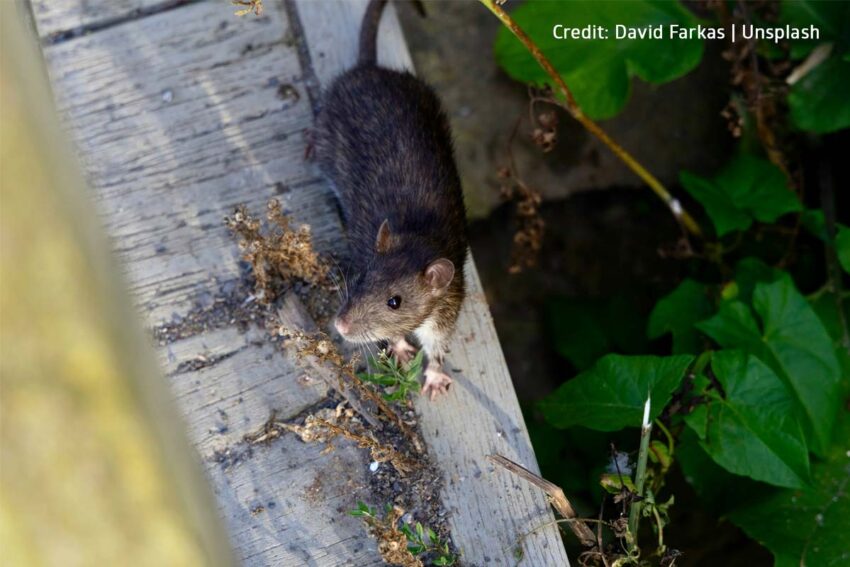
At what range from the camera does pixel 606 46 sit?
13.1 ft

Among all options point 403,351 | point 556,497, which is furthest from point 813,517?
point 403,351

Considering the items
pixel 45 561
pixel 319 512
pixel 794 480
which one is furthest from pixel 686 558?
pixel 45 561

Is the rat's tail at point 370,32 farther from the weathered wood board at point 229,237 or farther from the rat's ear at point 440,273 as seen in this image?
the rat's ear at point 440,273

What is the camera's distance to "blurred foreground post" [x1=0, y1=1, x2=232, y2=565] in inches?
196

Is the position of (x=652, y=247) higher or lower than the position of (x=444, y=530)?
higher

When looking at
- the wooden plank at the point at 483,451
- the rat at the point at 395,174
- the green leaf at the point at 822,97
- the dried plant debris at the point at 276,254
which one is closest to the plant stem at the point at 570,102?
the rat at the point at 395,174

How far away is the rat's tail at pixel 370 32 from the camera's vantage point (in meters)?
3.79

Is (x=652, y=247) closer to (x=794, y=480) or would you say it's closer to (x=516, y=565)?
(x=794, y=480)

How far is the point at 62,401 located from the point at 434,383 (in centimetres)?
325

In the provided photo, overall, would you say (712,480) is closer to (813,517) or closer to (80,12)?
(813,517)

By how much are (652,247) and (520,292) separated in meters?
0.83

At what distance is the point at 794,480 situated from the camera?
3.07 meters

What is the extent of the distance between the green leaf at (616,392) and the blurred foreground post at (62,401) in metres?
2.48

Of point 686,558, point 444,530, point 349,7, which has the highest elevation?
point 349,7
